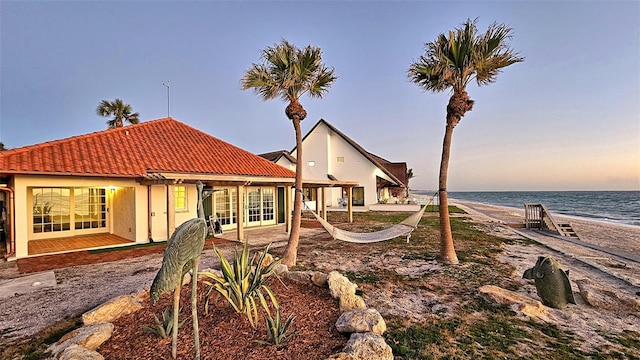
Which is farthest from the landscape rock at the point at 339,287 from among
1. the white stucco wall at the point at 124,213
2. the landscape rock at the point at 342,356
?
the white stucco wall at the point at 124,213

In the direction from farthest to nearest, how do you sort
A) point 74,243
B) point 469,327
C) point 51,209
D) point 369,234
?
point 51,209, point 74,243, point 369,234, point 469,327

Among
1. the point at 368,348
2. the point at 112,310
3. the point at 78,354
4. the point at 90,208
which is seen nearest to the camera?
the point at 78,354

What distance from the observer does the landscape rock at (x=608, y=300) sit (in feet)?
12.6

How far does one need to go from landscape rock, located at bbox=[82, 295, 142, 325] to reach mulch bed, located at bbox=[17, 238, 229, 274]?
384cm

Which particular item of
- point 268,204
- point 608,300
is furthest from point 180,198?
point 608,300

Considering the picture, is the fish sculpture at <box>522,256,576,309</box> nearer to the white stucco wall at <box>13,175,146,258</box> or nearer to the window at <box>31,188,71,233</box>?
the white stucco wall at <box>13,175,146,258</box>

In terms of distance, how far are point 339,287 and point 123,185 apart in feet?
25.9

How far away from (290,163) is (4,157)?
17.4 meters

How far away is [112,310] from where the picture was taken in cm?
307

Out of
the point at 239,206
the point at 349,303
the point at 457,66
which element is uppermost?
the point at 457,66

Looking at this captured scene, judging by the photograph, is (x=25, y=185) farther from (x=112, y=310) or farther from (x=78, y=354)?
(x=78, y=354)

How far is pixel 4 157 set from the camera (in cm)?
668

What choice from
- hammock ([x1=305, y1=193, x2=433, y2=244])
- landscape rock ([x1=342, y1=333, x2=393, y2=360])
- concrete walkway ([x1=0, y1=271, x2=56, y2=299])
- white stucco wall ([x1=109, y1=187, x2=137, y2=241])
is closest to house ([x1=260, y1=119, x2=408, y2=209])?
white stucco wall ([x1=109, y1=187, x2=137, y2=241])

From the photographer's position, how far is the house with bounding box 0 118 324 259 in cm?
691
